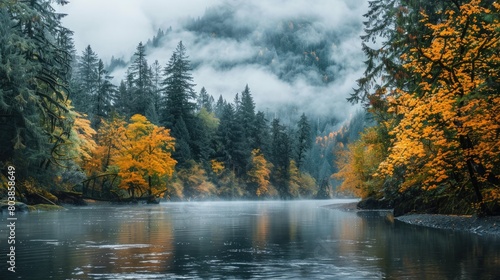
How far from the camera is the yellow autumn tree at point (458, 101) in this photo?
2227 cm

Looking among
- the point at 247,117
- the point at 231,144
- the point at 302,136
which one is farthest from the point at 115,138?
the point at 302,136

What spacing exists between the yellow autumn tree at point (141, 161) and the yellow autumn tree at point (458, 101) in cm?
4843

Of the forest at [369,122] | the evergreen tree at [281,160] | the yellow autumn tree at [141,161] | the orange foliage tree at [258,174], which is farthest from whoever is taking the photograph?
the evergreen tree at [281,160]

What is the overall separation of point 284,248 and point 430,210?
63.8ft

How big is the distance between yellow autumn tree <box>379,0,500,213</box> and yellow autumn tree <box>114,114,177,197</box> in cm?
4843

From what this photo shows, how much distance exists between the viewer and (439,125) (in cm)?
2472

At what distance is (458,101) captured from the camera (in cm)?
2162

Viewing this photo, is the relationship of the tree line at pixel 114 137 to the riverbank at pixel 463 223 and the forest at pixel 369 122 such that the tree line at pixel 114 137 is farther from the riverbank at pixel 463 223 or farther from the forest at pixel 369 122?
the riverbank at pixel 463 223

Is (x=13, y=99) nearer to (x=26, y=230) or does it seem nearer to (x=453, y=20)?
(x=26, y=230)

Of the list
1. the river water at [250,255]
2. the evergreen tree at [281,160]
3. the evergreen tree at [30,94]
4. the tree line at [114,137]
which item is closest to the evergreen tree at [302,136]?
the tree line at [114,137]

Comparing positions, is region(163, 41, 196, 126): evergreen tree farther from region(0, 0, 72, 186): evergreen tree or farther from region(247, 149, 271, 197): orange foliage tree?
region(0, 0, 72, 186): evergreen tree

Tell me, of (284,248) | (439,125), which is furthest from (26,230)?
(439,125)

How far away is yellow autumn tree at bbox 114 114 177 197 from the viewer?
70.2 m

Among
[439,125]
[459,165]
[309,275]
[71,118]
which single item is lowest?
[309,275]
